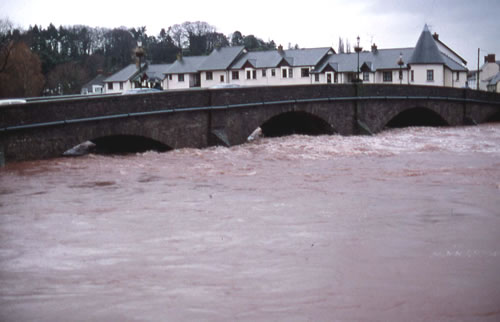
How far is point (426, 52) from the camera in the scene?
58375mm

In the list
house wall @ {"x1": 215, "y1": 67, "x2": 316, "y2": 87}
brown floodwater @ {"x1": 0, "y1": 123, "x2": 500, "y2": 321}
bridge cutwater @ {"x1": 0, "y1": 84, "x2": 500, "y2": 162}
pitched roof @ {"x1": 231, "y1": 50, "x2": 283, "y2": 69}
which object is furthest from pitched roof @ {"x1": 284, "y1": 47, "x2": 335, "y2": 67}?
brown floodwater @ {"x1": 0, "y1": 123, "x2": 500, "y2": 321}

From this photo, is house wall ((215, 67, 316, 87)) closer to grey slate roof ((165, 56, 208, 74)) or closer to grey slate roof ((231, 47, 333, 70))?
grey slate roof ((231, 47, 333, 70))

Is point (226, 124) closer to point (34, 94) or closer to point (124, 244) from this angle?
point (124, 244)

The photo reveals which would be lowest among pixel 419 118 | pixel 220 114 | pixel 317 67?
pixel 419 118

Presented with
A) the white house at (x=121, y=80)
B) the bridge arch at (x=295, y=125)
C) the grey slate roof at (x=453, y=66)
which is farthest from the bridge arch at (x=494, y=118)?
the white house at (x=121, y=80)

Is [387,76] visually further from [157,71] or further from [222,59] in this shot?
[157,71]

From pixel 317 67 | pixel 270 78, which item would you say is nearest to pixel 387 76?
pixel 317 67

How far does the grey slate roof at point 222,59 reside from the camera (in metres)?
70.7

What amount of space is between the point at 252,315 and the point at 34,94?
53.6 m

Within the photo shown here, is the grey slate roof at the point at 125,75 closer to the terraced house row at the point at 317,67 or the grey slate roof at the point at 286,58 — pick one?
the terraced house row at the point at 317,67

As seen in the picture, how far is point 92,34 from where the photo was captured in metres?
108

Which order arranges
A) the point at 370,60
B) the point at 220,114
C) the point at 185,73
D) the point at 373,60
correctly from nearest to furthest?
the point at 220,114
the point at 373,60
the point at 370,60
the point at 185,73

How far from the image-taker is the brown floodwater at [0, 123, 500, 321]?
241 inches

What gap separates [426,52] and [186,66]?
3015cm
